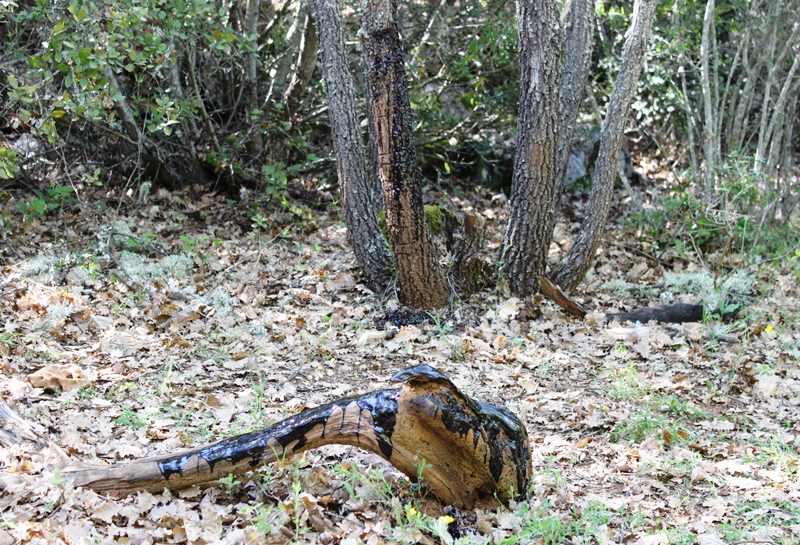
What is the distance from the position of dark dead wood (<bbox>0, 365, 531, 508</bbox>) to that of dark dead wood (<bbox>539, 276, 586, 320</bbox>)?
10.9 feet

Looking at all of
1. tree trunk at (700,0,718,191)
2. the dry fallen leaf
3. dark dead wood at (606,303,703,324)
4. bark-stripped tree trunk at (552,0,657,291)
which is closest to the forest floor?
the dry fallen leaf

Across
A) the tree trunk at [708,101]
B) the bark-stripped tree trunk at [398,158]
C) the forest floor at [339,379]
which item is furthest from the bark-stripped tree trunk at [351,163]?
the tree trunk at [708,101]

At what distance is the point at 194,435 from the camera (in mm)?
4133

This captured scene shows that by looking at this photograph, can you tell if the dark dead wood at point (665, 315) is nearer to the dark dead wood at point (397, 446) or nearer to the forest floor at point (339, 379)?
the forest floor at point (339, 379)

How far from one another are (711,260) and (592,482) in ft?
16.9

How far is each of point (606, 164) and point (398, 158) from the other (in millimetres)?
2253

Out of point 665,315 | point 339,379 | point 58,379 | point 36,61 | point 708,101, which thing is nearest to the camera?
point 58,379

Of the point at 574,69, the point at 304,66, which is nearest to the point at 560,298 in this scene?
the point at 574,69

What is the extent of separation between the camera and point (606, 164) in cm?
691

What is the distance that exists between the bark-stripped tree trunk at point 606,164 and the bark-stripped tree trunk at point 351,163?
1.72 meters

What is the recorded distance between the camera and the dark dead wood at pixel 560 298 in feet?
21.7

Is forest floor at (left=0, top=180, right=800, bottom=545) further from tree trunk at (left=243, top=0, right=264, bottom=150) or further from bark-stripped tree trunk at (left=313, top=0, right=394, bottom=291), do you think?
tree trunk at (left=243, top=0, right=264, bottom=150)

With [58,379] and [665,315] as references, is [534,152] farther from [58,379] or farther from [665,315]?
[58,379]

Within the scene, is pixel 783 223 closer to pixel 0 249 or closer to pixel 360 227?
pixel 360 227
